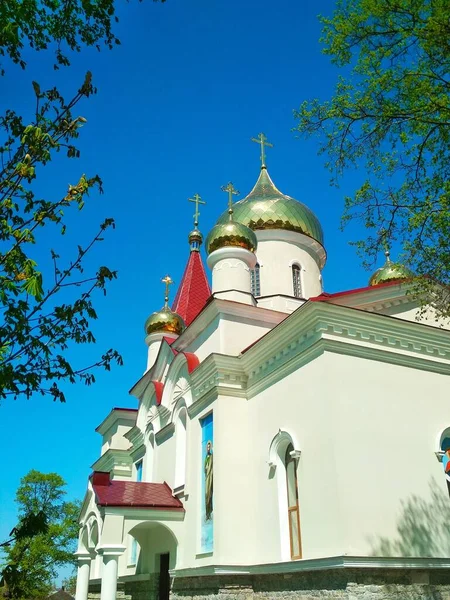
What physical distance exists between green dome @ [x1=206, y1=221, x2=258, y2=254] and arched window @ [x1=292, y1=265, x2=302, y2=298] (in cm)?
289

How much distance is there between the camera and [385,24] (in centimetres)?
746

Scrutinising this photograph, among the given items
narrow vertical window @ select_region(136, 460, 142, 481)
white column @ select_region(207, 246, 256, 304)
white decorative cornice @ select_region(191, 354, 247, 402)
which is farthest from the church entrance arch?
white column @ select_region(207, 246, 256, 304)

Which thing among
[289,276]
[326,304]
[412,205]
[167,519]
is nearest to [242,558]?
[167,519]

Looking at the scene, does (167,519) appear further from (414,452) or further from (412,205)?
(412,205)

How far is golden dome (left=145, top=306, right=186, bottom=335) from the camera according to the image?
17.3 m

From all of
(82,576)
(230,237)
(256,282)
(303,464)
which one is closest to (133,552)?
(82,576)

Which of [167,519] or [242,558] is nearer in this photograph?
[242,558]

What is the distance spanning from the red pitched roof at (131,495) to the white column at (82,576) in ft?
6.05

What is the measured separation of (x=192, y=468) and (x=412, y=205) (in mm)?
6939

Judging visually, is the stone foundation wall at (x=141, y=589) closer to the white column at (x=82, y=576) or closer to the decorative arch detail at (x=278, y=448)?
the white column at (x=82, y=576)

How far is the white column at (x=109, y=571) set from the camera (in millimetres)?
9648

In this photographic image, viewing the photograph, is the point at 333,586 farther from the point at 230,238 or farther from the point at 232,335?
the point at 230,238

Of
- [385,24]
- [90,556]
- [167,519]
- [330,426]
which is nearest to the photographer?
[385,24]

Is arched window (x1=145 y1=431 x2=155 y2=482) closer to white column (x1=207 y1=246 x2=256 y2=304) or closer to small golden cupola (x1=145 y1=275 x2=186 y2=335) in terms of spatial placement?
small golden cupola (x1=145 y1=275 x2=186 y2=335)
